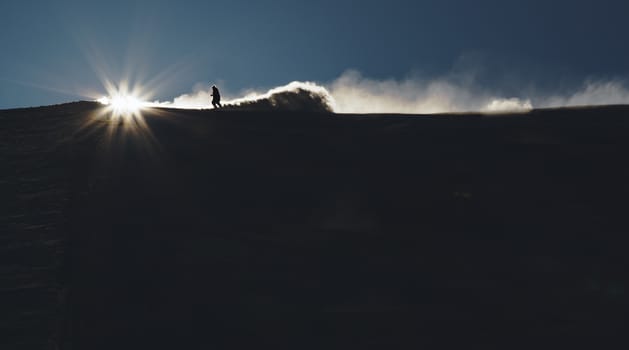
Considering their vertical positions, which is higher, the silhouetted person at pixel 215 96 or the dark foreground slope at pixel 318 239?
the silhouetted person at pixel 215 96

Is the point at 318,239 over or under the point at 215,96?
under

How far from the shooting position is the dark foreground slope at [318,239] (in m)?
6.91

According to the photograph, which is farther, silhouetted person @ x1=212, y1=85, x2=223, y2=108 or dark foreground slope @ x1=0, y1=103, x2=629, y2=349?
silhouetted person @ x1=212, y1=85, x2=223, y2=108

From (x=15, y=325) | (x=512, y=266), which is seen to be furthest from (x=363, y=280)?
(x=15, y=325)

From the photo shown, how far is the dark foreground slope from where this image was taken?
6.91 meters

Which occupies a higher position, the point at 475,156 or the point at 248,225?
the point at 475,156

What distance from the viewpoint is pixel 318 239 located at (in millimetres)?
8594

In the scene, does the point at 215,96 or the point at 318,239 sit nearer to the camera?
the point at 318,239

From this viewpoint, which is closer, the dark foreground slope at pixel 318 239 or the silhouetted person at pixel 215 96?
the dark foreground slope at pixel 318 239

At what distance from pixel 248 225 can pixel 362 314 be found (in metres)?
2.70

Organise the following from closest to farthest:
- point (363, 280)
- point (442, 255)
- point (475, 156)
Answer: point (363, 280) < point (442, 255) < point (475, 156)

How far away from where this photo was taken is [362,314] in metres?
7.10

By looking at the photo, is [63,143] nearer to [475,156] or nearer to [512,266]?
[475,156]

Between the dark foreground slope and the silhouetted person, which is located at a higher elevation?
the silhouetted person
